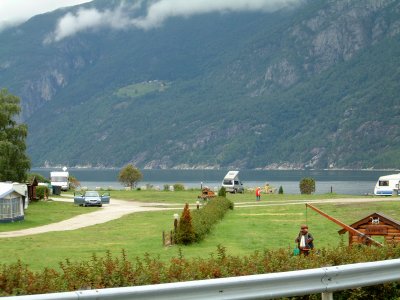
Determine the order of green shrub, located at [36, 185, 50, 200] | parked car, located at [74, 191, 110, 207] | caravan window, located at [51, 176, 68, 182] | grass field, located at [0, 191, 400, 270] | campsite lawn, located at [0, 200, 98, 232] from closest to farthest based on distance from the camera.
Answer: grass field, located at [0, 191, 400, 270] → campsite lawn, located at [0, 200, 98, 232] → parked car, located at [74, 191, 110, 207] → green shrub, located at [36, 185, 50, 200] → caravan window, located at [51, 176, 68, 182]

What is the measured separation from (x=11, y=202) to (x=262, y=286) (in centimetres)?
4041

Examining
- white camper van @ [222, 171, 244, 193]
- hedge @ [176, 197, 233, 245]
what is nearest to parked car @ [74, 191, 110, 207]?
hedge @ [176, 197, 233, 245]

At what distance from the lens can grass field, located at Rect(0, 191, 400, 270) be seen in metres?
29.1

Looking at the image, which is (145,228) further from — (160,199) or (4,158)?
(160,199)

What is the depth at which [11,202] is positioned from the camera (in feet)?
156

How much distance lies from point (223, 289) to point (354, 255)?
471cm

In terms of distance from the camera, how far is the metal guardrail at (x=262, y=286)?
8.17 metres

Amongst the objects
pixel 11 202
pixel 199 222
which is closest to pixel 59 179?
pixel 11 202

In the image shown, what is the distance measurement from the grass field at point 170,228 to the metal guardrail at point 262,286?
34.5 ft

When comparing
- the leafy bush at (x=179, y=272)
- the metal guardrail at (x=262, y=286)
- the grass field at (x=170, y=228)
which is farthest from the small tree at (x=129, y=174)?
Answer: the metal guardrail at (x=262, y=286)

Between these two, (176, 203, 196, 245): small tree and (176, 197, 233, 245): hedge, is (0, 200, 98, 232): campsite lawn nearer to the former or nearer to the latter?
(176, 197, 233, 245): hedge

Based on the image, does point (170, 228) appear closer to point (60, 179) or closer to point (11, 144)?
point (11, 144)

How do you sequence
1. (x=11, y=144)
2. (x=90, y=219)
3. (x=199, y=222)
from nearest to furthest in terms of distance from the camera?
(x=199, y=222) → (x=90, y=219) → (x=11, y=144)

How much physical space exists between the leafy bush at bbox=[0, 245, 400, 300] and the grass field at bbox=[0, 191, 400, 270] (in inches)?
294
